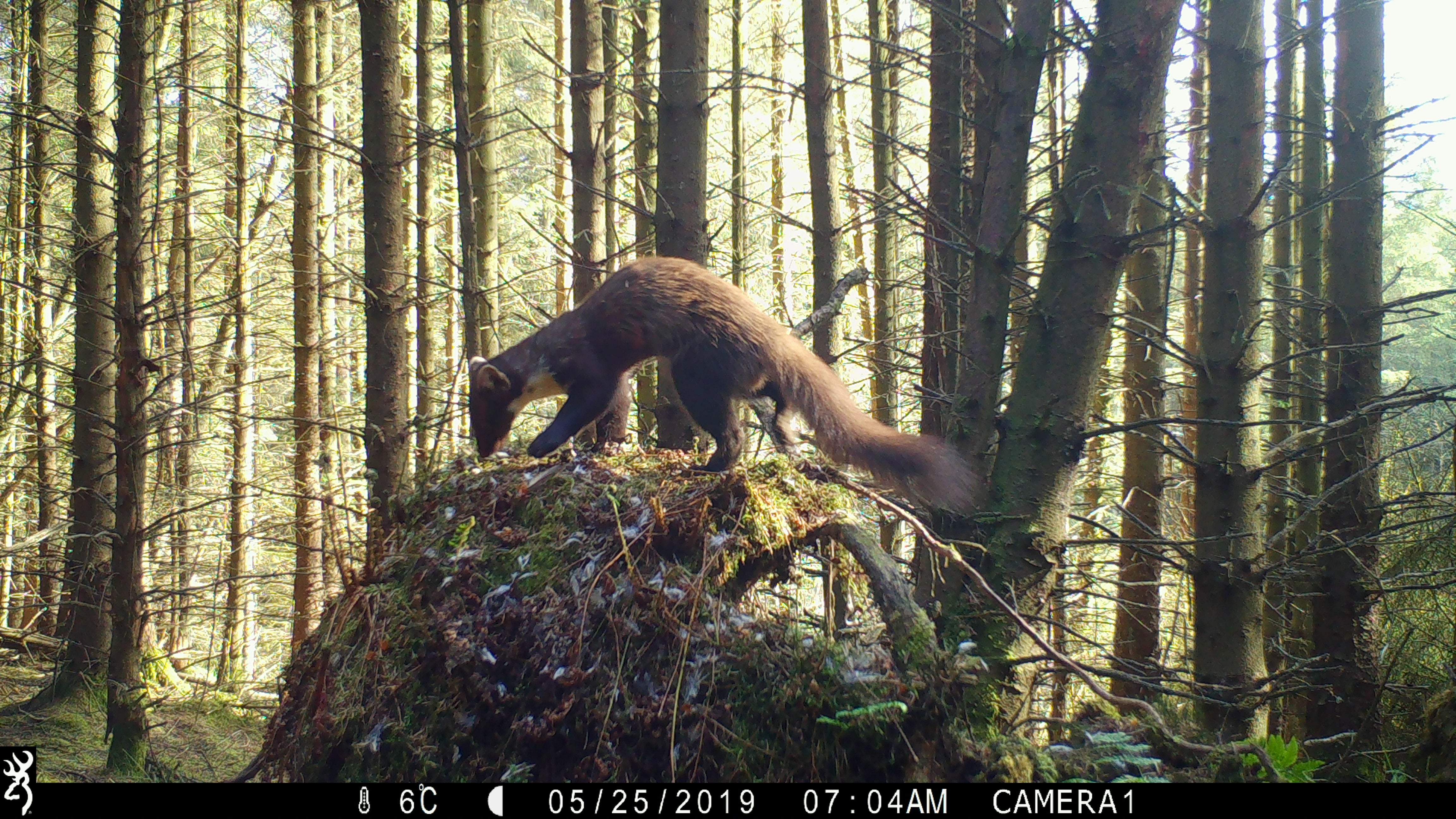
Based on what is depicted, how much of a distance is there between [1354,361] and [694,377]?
521cm

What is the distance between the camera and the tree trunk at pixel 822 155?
25.7 ft

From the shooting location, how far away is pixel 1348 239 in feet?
21.8

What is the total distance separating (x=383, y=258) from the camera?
238 inches

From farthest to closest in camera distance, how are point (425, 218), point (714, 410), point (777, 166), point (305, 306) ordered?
point (777, 166) < point (425, 218) < point (305, 306) < point (714, 410)

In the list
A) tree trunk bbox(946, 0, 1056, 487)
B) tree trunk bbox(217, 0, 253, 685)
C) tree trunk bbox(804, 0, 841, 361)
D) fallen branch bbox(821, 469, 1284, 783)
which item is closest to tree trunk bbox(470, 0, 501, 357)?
tree trunk bbox(217, 0, 253, 685)

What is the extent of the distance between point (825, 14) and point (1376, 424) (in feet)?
19.2

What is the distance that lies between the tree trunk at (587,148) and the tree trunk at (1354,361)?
604 cm

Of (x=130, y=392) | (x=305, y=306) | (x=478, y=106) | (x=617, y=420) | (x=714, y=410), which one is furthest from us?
(x=305, y=306)

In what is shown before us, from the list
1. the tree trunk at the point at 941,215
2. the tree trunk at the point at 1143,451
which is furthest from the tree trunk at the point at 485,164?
the tree trunk at the point at 1143,451

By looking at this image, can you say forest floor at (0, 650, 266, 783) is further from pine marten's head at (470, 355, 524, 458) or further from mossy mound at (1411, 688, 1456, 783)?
mossy mound at (1411, 688, 1456, 783)

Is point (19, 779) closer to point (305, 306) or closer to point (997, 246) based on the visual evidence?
point (997, 246)

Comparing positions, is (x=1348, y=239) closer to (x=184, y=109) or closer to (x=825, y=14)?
(x=825, y=14)

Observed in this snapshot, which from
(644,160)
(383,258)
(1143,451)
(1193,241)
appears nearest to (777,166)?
(644,160)
